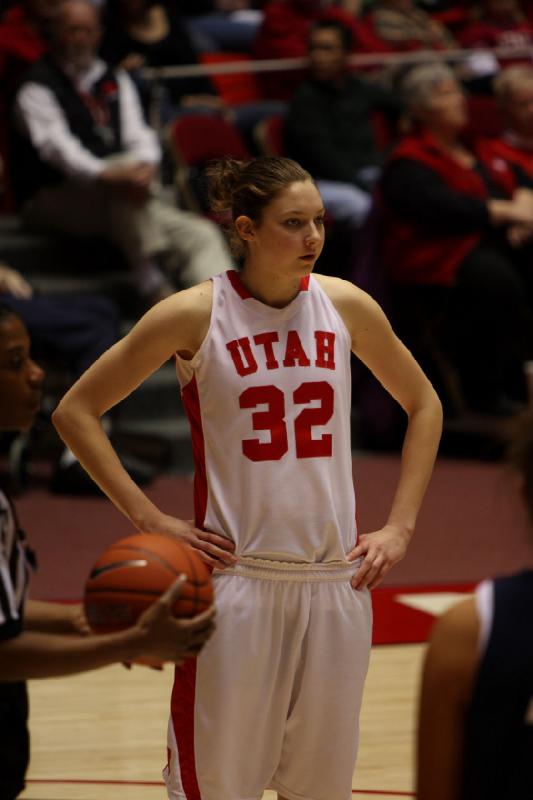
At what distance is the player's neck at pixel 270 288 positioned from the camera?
3230 mm

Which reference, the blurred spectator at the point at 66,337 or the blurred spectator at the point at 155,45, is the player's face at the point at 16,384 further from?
the blurred spectator at the point at 155,45

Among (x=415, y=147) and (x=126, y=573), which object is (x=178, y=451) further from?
(x=126, y=573)

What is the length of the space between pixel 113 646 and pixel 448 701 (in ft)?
2.19

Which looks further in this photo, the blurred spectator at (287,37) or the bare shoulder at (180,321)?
the blurred spectator at (287,37)

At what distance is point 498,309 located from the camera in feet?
26.8

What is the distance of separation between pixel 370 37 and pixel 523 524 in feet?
29.3

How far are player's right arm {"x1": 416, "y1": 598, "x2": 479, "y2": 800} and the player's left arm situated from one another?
3.94 ft

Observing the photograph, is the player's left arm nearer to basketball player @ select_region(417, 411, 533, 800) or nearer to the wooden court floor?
the wooden court floor

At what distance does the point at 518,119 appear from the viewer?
28.6 ft

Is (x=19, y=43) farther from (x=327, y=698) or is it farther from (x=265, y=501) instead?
(x=327, y=698)

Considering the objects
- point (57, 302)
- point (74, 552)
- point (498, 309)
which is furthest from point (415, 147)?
point (74, 552)

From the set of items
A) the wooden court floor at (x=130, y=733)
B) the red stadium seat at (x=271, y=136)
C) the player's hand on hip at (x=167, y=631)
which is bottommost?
the wooden court floor at (x=130, y=733)

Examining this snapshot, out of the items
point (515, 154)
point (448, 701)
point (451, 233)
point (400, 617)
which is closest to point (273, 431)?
point (448, 701)

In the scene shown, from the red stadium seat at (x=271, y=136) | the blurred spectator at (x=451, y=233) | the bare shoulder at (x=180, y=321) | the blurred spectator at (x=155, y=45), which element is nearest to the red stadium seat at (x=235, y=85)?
the blurred spectator at (x=155, y=45)
